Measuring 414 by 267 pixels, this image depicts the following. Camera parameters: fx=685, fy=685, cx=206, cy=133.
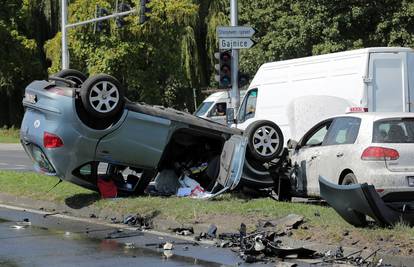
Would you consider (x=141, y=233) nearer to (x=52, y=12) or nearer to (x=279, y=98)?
(x=279, y=98)

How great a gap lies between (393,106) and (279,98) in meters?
3.24

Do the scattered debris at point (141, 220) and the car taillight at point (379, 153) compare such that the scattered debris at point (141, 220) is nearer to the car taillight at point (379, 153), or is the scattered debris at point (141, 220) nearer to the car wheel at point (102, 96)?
the car wheel at point (102, 96)

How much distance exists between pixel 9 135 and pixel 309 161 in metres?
36.1

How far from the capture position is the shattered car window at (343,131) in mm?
10438

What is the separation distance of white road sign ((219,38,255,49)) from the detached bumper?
8.61m

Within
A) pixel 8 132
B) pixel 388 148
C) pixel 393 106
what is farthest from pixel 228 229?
pixel 8 132

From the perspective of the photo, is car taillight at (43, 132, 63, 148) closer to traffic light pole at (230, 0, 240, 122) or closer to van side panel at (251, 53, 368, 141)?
van side panel at (251, 53, 368, 141)

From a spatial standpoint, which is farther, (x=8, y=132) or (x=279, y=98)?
(x=8, y=132)

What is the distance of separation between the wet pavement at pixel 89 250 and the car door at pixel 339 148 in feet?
9.44

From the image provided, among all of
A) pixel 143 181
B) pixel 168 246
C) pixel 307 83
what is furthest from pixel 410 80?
pixel 168 246

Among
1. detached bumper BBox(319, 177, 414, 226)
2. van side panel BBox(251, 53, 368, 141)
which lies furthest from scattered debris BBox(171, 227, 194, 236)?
van side panel BBox(251, 53, 368, 141)

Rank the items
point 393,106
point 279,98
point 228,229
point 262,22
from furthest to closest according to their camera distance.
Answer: point 262,22 → point 279,98 → point 393,106 → point 228,229

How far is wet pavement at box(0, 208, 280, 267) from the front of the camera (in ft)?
25.2

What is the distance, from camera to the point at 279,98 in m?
18.1
